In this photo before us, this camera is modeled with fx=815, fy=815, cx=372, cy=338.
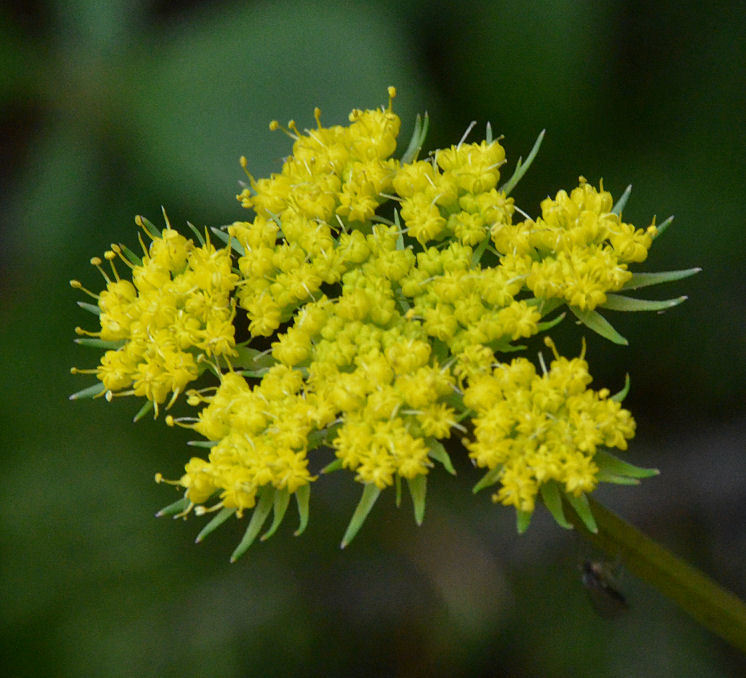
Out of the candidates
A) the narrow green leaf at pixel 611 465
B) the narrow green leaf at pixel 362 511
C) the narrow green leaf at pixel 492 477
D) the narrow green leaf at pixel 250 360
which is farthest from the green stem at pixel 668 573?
→ the narrow green leaf at pixel 250 360

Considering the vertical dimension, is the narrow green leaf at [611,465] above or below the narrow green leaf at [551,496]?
above

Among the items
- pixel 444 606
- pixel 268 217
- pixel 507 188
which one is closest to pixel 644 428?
pixel 444 606

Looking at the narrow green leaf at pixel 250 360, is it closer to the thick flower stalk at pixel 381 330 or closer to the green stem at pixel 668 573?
the thick flower stalk at pixel 381 330

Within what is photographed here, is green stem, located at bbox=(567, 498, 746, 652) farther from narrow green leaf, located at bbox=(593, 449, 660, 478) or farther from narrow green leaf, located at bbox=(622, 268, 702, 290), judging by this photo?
narrow green leaf, located at bbox=(622, 268, 702, 290)

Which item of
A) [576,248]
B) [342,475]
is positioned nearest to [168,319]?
[576,248]

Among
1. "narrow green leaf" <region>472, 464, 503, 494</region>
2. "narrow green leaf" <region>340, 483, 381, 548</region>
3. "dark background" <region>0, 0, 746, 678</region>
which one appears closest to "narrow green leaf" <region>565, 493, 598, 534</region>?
"narrow green leaf" <region>472, 464, 503, 494</region>
